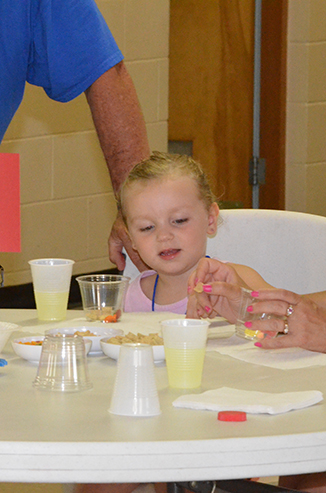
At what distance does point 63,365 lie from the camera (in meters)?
1.11

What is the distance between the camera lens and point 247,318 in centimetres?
140

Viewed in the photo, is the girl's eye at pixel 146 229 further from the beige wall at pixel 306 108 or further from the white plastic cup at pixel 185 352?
the beige wall at pixel 306 108

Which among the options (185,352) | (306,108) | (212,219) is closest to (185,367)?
(185,352)

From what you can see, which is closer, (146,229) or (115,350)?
(115,350)

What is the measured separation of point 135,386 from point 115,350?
284 millimetres

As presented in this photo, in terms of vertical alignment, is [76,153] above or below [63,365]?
above

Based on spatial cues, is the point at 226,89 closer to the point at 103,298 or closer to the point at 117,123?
the point at 117,123

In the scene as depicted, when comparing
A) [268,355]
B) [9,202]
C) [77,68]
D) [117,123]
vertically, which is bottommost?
[268,355]

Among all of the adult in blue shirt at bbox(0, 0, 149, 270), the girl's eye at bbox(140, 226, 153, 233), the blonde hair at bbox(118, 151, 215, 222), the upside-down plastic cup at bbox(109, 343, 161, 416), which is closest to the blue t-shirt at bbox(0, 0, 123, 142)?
the adult in blue shirt at bbox(0, 0, 149, 270)

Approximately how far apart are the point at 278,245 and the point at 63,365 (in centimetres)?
102

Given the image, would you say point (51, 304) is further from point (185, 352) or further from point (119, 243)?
point (185, 352)

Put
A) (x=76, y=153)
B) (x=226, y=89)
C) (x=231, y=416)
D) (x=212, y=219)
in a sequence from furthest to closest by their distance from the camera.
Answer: (x=226, y=89), (x=76, y=153), (x=212, y=219), (x=231, y=416)

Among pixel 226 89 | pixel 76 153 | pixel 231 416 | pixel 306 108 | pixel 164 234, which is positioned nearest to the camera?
pixel 231 416

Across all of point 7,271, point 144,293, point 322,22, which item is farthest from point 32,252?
point 322,22
